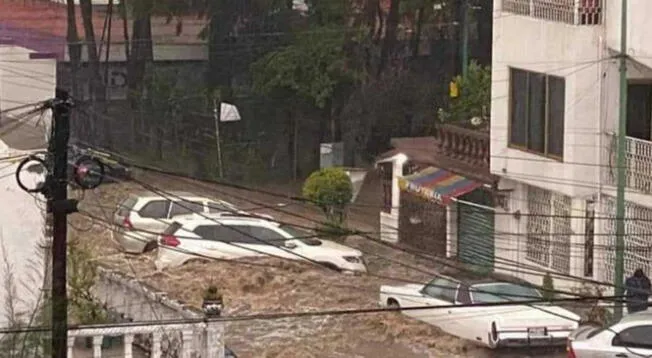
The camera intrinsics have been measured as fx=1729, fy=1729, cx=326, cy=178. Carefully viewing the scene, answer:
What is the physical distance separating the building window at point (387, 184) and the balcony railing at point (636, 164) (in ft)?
22.0

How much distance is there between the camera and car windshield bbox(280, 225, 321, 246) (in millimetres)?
26641

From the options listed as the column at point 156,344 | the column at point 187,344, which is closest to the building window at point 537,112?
the column at point 187,344

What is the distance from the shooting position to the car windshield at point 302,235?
1049 inches

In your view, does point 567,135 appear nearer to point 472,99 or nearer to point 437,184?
point 437,184

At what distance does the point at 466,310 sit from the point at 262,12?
68.5 ft

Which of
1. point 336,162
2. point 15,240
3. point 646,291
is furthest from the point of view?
point 336,162

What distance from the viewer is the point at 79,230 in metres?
28.0

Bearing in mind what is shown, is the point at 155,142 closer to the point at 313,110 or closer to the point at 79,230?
the point at 313,110

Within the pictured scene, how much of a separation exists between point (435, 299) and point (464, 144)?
715 centimetres

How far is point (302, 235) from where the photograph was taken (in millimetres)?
27562

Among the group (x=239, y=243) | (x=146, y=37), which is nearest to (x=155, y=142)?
(x=146, y=37)

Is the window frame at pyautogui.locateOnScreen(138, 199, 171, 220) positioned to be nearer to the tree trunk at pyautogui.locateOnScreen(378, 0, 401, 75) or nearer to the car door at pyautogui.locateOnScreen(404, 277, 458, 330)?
the car door at pyautogui.locateOnScreen(404, 277, 458, 330)

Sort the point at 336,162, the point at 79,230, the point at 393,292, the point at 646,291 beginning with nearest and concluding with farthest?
1. the point at 646,291
2. the point at 393,292
3. the point at 79,230
4. the point at 336,162

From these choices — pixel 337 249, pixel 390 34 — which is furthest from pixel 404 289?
pixel 390 34
